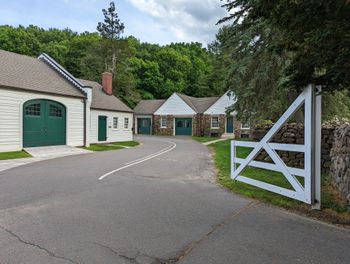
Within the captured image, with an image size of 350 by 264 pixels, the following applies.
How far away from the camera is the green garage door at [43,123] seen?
18.0 meters

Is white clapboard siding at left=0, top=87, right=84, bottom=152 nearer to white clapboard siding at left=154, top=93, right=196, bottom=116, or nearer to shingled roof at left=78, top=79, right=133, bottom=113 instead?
shingled roof at left=78, top=79, right=133, bottom=113

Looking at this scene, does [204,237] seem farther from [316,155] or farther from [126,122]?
[126,122]

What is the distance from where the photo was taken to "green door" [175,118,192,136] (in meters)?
40.3

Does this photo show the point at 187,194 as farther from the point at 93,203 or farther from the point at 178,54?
the point at 178,54

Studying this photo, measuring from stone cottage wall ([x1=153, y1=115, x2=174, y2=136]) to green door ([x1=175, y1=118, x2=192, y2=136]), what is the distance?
0.71 meters

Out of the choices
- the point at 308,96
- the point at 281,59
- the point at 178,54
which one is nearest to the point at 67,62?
the point at 178,54

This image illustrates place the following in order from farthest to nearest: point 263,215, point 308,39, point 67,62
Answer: point 67,62
point 263,215
point 308,39

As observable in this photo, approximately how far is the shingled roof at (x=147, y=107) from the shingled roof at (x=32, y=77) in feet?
68.6

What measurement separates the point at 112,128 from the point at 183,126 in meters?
15.7

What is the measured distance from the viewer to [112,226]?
4969 millimetres

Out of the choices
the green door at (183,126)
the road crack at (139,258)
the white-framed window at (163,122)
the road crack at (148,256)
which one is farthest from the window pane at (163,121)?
the road crack at (139,258)

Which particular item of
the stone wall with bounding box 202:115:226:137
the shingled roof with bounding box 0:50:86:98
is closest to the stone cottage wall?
the stone wall with bounding box 202:115:226:137

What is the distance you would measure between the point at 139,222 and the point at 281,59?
41.2 feet

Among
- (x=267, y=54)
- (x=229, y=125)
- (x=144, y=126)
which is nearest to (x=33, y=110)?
(x=267, y=54)
